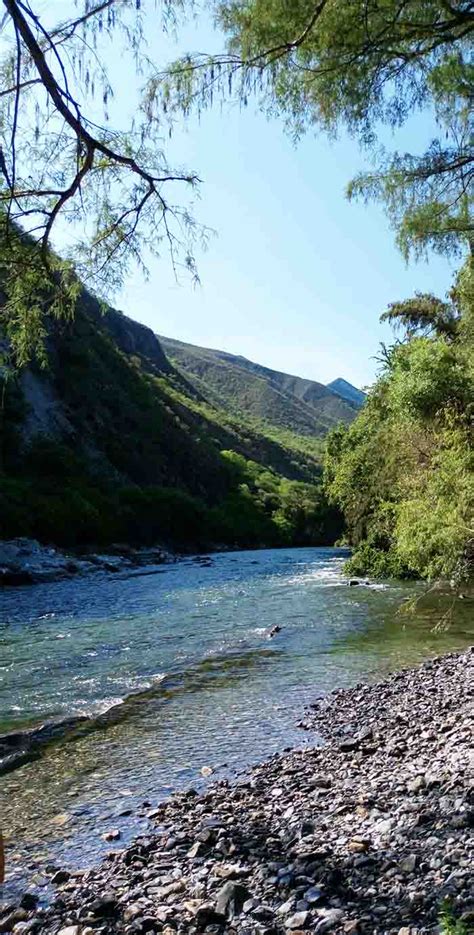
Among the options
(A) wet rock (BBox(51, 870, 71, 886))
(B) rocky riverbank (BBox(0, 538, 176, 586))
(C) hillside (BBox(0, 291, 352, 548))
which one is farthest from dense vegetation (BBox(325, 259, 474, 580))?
(C) hillside (BBox(0, 291, 352, 548))

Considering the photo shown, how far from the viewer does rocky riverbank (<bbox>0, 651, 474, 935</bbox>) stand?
4.03m

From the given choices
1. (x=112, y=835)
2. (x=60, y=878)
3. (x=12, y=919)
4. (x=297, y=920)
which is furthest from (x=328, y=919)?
(x=112, y=835)

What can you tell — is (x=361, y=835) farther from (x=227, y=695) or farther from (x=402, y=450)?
(x=402, y=450)

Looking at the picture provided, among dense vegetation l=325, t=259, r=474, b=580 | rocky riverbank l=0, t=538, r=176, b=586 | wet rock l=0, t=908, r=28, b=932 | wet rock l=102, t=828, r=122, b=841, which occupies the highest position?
dense vegetation l=325, t=259, r=474, b=580

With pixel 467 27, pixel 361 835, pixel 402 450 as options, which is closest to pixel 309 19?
pixel 467 27

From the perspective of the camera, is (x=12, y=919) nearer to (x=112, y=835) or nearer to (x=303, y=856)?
(x=112, y=835)

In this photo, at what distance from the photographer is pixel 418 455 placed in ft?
64.9

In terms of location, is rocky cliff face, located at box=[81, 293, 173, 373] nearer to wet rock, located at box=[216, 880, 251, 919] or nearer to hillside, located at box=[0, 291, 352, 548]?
hillside, located at box=[0, 291, 352, 548]

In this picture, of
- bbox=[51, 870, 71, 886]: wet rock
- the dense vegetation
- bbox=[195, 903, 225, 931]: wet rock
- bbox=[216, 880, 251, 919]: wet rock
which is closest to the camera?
bbox=[195, 903, 225, 931]: wet rock

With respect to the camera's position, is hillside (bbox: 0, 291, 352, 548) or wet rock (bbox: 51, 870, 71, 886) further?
hillside (bbox: 0, 291, 352, 548)

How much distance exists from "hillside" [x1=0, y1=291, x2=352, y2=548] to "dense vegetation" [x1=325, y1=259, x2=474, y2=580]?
47.3 feet

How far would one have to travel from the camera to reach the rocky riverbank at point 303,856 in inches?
159

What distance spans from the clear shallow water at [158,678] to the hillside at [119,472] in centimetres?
1424

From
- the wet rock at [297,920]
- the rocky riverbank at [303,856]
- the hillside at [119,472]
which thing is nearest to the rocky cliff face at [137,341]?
the hillside at [119,472]
